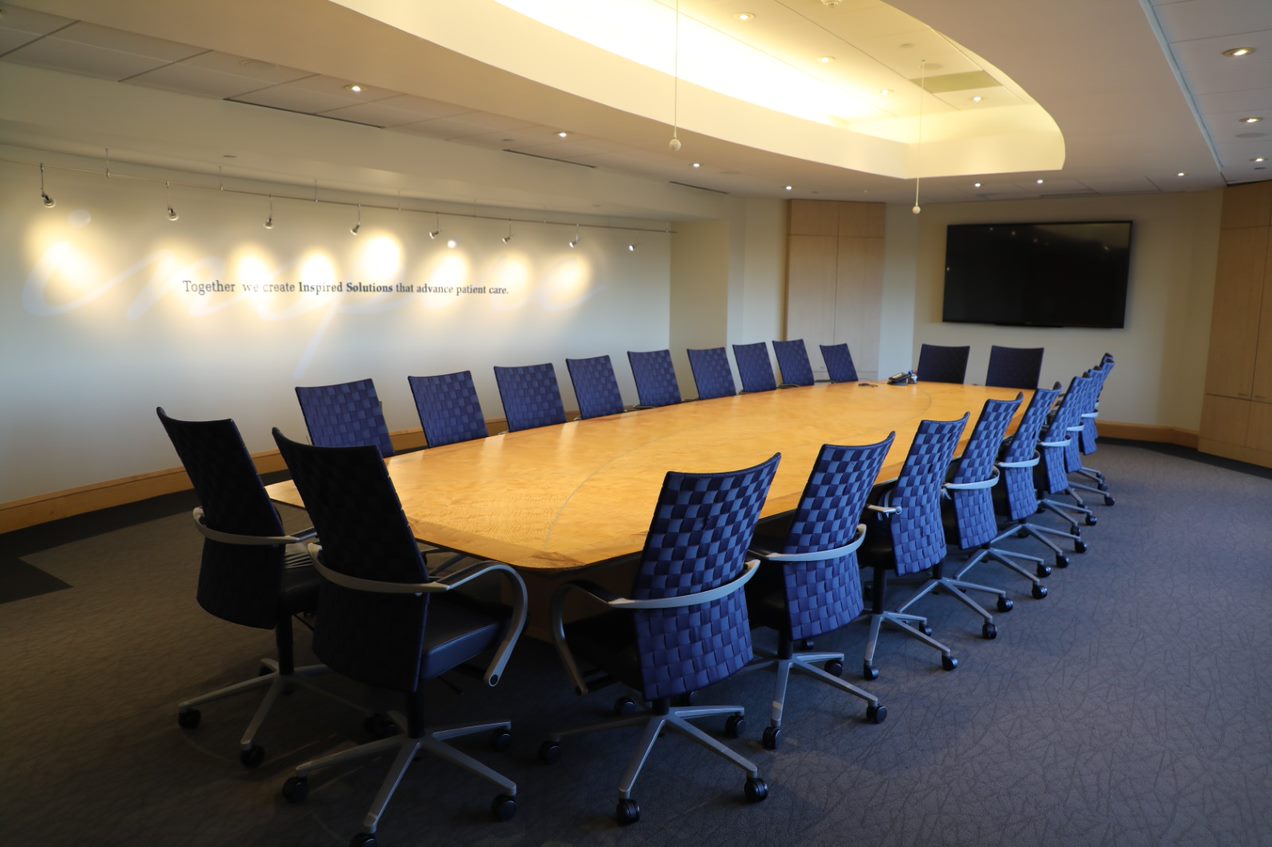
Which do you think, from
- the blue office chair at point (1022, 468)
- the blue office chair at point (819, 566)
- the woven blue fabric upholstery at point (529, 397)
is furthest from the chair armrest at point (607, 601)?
the woven blue fabric upholstery at point (529, 397)

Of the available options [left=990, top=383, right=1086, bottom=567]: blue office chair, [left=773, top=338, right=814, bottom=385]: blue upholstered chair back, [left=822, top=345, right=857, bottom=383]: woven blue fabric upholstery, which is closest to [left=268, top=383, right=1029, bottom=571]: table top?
[left=990, top=383, right=1086, bottom=567]: blue office chair

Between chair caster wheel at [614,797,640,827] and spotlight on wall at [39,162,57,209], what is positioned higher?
spotlight on wall at [39,162,57,209]

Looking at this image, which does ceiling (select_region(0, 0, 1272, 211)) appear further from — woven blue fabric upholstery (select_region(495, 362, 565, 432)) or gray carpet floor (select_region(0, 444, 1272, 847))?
gray carpet floor (select_region(0, 444, 1272, 847))

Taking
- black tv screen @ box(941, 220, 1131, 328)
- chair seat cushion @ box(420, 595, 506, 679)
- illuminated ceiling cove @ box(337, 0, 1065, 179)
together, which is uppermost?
illuminated ceiling cove @ box(337, 0, 1065, 179)

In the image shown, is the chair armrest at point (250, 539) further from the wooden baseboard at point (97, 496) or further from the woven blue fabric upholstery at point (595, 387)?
the wooden baseboard at point (97, 496)

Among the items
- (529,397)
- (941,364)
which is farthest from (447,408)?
(941,364)

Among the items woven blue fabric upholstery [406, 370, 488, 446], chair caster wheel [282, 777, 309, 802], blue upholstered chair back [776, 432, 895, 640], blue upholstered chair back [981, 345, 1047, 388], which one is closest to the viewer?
chair caster wheel [282, 777, 309, 802]

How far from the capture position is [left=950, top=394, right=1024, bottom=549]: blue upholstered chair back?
4.22m

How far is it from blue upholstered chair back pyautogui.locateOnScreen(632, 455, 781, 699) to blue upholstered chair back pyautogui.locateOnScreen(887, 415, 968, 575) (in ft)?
3.57

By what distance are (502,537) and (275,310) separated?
5384mm

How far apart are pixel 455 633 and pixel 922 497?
2169 millimetres

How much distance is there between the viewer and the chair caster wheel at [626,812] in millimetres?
2660

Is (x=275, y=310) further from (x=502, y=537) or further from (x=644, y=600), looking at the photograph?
(x=644, y=600)

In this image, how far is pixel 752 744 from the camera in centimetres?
317
